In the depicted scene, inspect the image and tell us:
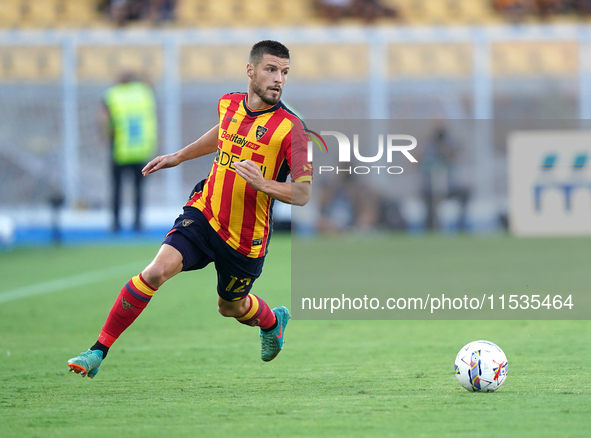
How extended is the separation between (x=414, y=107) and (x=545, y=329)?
12036mm

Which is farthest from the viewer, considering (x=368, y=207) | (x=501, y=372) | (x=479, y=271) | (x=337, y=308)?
(x=368, y=207)

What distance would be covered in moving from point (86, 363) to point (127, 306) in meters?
0.39

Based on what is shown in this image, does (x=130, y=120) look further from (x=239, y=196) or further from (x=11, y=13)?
(x=239, y=196)

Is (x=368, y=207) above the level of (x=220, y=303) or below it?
below

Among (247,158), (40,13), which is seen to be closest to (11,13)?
(40,13)

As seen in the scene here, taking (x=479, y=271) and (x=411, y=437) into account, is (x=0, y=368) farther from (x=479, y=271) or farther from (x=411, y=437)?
(x=479, y=271)

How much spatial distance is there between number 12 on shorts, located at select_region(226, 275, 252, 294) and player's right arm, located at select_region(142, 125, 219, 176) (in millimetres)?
757

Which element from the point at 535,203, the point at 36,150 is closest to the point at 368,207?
the point at 535,203

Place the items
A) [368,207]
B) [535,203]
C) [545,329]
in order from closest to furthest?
[545,329], [535,203], [368,207]

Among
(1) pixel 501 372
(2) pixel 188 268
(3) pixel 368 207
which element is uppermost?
(2) pixel 188 268

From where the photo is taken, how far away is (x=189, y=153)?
5254 mm

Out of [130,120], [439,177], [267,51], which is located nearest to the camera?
[267,51]

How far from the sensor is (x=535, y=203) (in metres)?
14.3

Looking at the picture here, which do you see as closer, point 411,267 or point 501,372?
point 501,372
